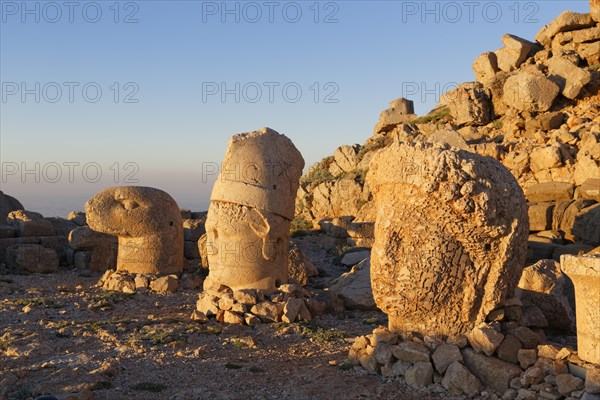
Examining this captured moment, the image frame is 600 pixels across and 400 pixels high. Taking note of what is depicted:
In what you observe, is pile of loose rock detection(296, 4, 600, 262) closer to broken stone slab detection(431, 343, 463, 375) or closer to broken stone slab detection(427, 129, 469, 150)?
broken stone slab detection(427, 129, 469, 150)

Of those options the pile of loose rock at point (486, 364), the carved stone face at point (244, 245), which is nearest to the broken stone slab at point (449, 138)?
the carved stone face at point (244, 245)

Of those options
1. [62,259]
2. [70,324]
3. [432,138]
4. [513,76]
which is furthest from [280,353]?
[513,76]

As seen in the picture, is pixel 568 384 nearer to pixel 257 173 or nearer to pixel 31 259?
pixel 257 173

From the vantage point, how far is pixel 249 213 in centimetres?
882

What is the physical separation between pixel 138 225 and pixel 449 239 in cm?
780

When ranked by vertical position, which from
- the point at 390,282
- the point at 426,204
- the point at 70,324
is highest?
the point at 426,204

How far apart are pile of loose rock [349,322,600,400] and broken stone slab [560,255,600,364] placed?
125 mm

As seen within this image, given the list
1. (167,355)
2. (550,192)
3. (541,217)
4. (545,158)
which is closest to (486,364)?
(167,355)

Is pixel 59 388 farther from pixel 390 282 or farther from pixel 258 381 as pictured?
pixel 390 282

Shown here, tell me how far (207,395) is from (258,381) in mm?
593

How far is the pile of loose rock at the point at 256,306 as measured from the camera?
8203 mm

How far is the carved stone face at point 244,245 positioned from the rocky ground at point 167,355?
937mm

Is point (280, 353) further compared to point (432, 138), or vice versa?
point (432, 138)

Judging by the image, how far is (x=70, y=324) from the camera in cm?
820
